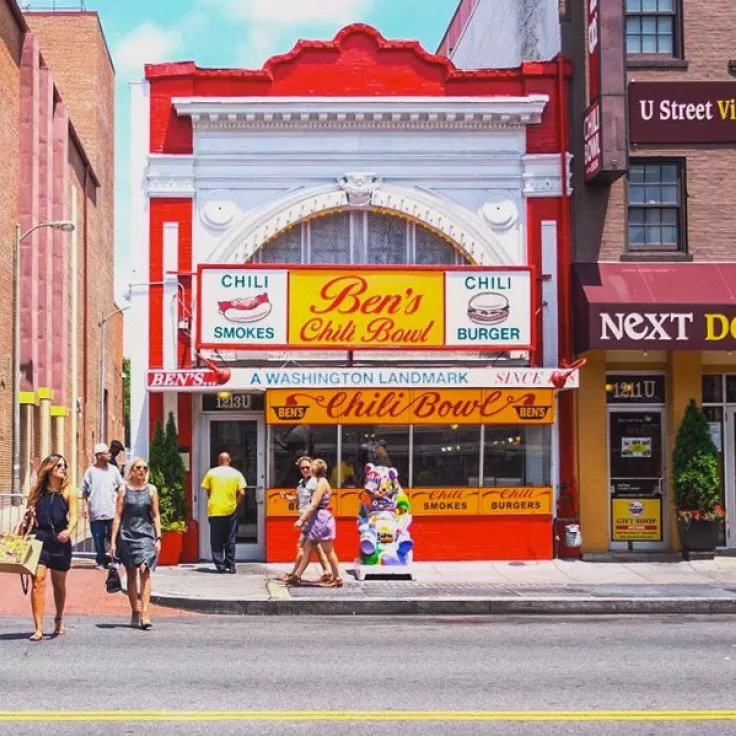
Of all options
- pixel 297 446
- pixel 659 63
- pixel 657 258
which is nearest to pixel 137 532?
pixel 297 446

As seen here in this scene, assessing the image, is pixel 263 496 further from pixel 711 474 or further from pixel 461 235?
pixel 711 474

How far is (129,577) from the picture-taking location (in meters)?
12.6

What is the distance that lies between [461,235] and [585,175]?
2.09 m

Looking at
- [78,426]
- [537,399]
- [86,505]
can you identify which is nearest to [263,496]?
[86,505]

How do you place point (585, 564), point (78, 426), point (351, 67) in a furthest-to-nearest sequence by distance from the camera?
point (78, 426), point (351, 67), point (585, 564)

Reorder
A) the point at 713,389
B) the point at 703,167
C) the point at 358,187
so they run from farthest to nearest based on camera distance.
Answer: the point at 713,389 → the point at 358,187 → the point at 703,167

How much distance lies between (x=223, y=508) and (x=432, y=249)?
215 inches

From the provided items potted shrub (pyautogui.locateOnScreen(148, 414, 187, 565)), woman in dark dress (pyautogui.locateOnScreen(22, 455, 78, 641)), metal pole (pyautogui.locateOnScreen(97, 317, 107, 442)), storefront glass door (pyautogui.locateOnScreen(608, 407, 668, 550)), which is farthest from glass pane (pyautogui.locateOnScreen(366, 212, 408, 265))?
metal pole (pyautogui.locateOnScreen(97, 317, 107, 442))

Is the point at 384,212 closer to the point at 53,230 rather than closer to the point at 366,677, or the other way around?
the point at 366,677

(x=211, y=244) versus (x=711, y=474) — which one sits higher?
(x=211, y=244)

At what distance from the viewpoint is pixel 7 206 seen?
108ft

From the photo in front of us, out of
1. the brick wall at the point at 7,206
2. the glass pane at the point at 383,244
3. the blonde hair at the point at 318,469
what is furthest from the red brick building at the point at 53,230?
the blonde hair at the point at 318,469

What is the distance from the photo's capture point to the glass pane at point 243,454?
18.9 meters

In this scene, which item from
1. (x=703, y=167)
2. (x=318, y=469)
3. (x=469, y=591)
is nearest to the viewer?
(x=469, y=591)
